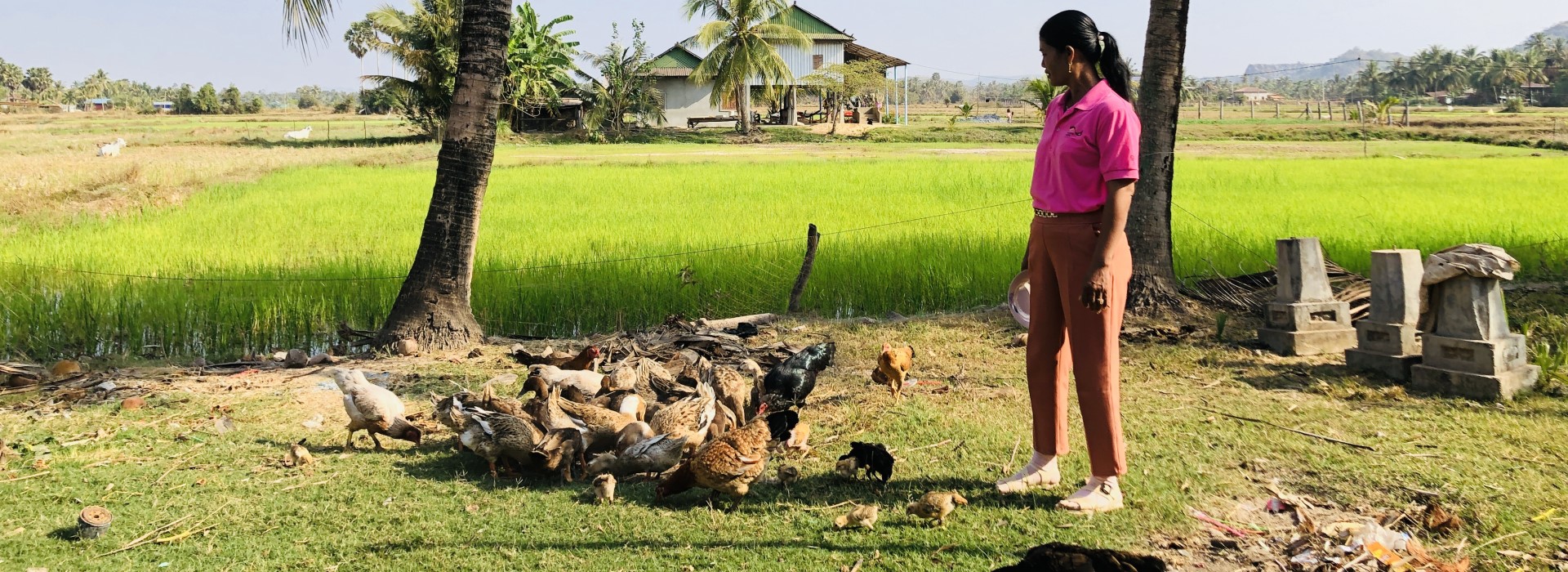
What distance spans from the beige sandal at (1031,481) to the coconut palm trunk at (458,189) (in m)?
4.03

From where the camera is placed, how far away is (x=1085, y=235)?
352cm

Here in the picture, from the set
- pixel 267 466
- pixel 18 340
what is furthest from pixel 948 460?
pixel 18 340

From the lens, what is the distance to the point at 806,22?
4144cm

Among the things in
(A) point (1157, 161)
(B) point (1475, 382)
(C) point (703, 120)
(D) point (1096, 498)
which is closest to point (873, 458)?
(D) point (1096, 498)

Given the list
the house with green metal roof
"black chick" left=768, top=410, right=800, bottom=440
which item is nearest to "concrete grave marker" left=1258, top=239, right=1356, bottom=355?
"black chick" left=768, top=410, right=800, bottom=440

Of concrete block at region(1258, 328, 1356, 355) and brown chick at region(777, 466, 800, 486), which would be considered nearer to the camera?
brown chick at region(777, 466, 800, 486)

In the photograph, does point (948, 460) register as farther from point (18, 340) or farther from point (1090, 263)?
point (18, 340)

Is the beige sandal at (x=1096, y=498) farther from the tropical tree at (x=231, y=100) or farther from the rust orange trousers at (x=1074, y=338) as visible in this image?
the tropical tree at (x=231, y=100)

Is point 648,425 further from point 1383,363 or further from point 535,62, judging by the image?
point 535,62

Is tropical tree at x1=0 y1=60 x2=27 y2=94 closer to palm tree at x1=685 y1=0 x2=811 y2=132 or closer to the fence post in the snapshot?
palm tree at x1=685 y1=0 x2=811 y2=132

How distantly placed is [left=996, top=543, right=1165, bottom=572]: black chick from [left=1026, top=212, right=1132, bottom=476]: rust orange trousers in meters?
0.85

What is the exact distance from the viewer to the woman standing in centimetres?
339

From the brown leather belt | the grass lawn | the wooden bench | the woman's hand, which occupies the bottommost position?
the grass lawn

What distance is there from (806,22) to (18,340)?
36.6m
